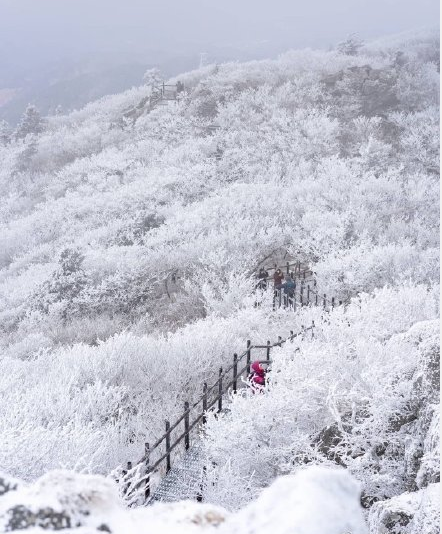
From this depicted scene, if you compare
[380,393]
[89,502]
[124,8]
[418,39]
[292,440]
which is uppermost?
[124,8]

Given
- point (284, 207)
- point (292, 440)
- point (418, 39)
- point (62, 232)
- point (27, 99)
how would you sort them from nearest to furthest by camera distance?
point (292, 440), point (284, 207), point (62, 232), point (418, 39), point (27, 99)

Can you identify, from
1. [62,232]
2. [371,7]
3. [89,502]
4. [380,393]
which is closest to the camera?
[89,502]

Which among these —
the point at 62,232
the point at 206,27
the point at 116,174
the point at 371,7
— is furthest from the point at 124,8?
the point at 62,232

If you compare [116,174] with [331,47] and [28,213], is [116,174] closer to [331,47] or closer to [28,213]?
[28,213]

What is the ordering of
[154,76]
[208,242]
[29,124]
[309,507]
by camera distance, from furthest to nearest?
[29,124] < [154,76] < [208,242] < [309,507]

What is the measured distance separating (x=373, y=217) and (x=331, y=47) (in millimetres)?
45306

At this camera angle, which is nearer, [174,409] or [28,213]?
[174,409]

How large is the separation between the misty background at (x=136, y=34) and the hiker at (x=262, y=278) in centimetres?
5508

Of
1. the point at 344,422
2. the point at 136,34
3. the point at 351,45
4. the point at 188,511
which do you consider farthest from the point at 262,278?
the point at 136,34

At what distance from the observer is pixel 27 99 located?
99.4 meters

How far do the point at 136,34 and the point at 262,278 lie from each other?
125790 mm

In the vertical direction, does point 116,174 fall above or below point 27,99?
below

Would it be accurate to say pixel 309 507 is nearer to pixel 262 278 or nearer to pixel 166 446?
pixel 166 446

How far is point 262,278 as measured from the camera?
Result: 20.2 m
